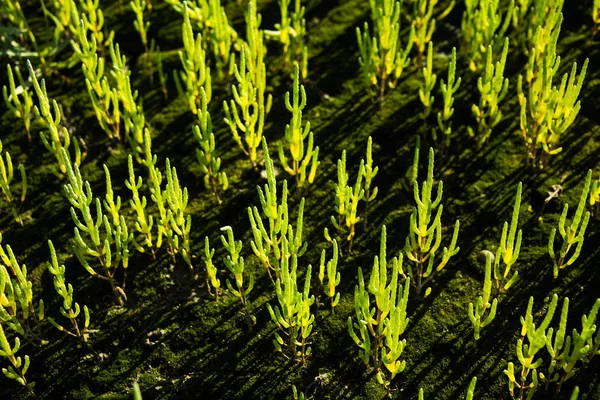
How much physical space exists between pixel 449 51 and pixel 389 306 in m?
1.63

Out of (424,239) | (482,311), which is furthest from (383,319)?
(424,239)

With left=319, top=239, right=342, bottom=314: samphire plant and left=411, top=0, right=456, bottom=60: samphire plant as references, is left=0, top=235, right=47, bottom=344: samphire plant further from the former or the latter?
left=411, top=0, right=456, bottom=60: samphire plant

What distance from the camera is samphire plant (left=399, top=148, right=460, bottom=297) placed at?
2.06 metres

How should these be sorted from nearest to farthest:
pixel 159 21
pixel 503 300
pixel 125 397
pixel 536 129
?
pixel 125 397
pixel 503 300
pixel 536 129
pixel 159 21

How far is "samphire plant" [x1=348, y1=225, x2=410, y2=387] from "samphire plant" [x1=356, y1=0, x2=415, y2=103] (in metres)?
0.99

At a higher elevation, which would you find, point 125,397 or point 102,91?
point 102,91

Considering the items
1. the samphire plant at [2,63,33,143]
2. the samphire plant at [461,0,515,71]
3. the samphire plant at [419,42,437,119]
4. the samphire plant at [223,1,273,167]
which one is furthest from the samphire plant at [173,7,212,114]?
the samphire plant at [461,0,515,71]

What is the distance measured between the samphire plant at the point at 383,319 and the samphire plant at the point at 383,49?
3.25 feet

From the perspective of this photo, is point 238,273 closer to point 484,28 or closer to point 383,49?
point 383,49

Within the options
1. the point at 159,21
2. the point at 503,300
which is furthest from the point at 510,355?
the point at 159,21

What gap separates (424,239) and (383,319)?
0.39 metres

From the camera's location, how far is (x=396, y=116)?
116 inches

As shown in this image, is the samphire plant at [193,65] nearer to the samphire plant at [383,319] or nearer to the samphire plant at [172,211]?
the samphire plant at [172,211]

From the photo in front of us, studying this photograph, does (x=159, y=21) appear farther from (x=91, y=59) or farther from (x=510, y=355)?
(x=510, y=355)
